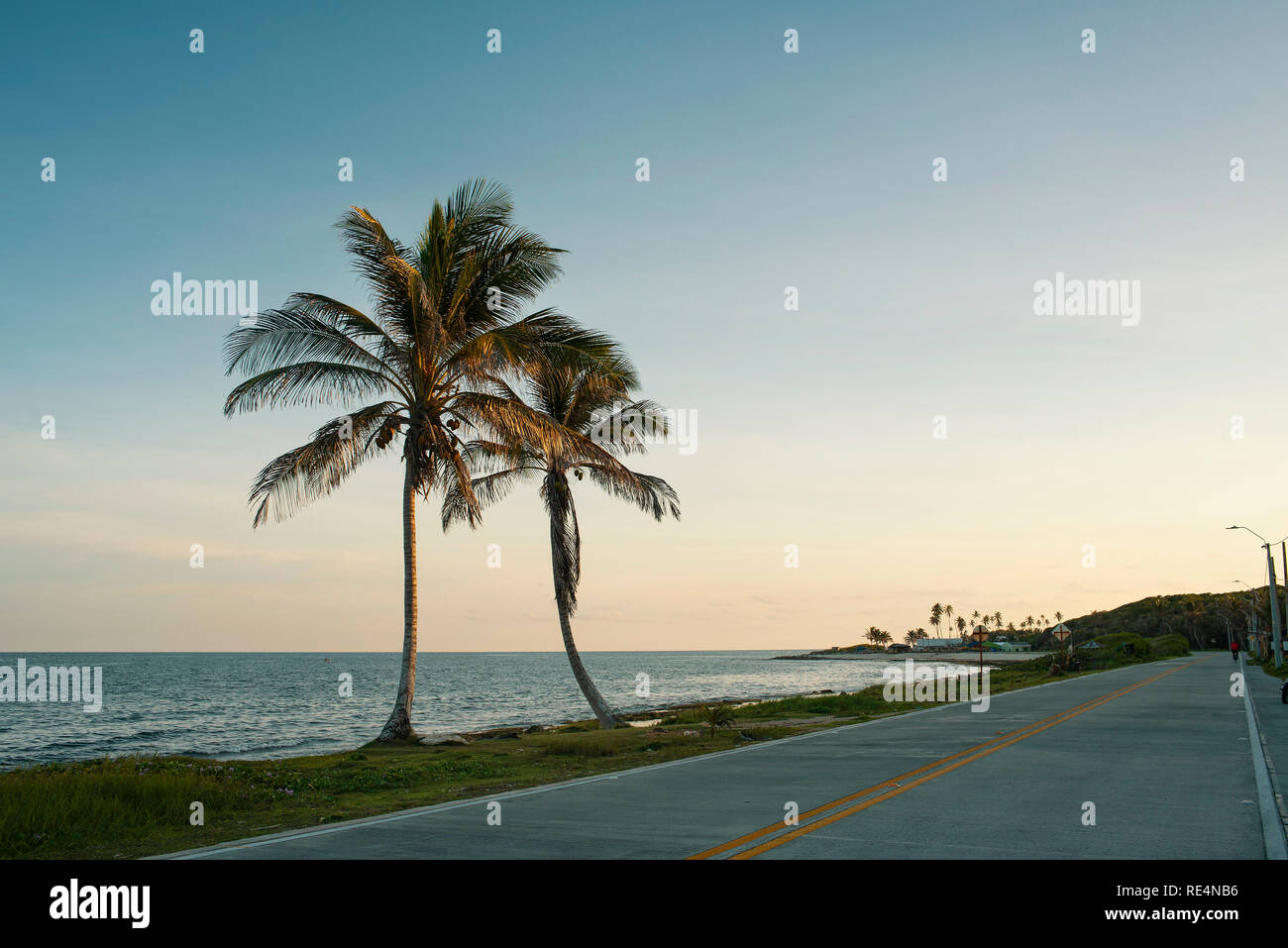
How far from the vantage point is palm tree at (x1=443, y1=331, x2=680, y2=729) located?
2819 cm

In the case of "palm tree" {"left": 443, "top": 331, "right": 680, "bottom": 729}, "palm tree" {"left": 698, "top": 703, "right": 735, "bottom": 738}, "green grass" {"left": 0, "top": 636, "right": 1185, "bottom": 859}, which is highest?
"palm tree" {"left": 443, "top": 331, "right": 680, "bottom": 729}

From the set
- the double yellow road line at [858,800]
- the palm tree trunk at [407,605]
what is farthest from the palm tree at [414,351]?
the double yellow road line at [858,800]

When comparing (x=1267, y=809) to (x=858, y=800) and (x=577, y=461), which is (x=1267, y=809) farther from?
(x=577, y=461)

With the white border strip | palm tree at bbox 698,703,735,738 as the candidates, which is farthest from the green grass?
the white border strip

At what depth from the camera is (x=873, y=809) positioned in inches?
427

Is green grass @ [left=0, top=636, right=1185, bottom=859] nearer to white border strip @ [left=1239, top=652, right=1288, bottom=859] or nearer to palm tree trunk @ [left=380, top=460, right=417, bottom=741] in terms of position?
palm tree trunk @ [left=380, top=460, right=417, bottom=741]

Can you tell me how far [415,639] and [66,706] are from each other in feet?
187

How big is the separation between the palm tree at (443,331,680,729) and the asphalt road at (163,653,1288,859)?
1215 centimetres

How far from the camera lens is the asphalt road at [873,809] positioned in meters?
8.77

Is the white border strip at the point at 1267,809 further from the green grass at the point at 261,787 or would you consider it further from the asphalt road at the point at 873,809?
the green grass at the point at 261,787

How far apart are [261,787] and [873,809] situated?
27.9 ft

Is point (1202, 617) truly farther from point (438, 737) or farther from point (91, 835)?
point (91, 835)

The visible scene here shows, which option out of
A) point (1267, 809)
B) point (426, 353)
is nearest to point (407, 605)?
point (426, 353)

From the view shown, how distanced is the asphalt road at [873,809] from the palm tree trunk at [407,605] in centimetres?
898
